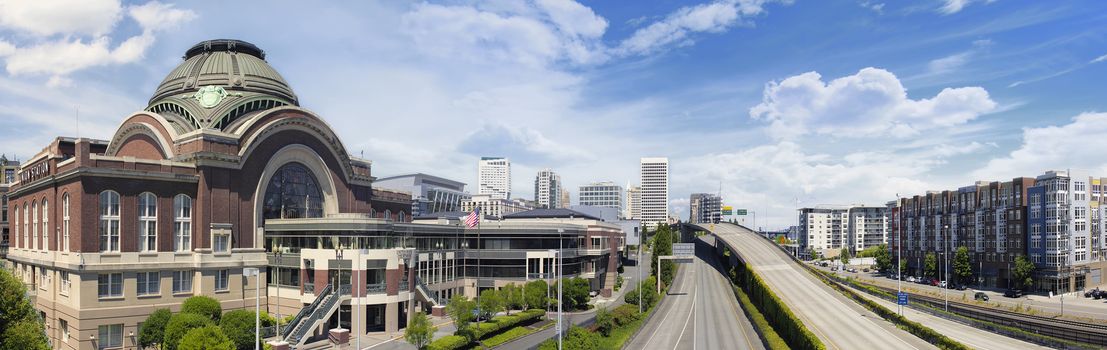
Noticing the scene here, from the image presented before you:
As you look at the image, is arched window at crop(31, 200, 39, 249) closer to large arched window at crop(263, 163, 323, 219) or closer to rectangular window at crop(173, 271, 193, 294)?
rectangular window at crop(173, 271, 193, 294)

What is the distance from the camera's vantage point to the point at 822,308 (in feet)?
240

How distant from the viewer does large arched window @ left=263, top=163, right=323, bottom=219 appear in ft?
239

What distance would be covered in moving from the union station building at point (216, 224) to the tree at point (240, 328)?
2264 millimetres

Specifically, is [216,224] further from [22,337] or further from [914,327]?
[914,327]

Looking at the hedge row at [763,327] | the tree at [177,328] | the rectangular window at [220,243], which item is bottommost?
the hedge row at [763,327]

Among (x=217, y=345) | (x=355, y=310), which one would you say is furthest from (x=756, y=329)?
(x=217, y=345)

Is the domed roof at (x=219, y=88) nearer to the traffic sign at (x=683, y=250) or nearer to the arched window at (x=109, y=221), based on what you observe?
the arched window at (x=109, y=221)

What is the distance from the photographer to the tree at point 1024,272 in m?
103

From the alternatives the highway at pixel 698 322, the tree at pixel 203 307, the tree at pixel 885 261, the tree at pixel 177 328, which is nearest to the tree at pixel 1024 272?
the tree at pixel 885 261

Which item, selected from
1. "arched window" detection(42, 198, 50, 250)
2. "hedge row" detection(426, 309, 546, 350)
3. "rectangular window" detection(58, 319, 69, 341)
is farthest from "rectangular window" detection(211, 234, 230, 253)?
"hedge row" detection(426, 309, 546, 350)

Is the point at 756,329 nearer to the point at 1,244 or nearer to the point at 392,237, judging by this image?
the point at 392,237

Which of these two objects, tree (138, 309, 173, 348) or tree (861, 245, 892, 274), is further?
tree (861, 245, 892, 274)

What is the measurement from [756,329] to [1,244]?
394 feet

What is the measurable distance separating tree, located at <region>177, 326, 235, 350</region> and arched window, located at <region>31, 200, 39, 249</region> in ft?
133
